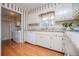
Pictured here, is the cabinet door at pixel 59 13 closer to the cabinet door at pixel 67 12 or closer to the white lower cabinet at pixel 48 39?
the cabinet door at pixel 67 12

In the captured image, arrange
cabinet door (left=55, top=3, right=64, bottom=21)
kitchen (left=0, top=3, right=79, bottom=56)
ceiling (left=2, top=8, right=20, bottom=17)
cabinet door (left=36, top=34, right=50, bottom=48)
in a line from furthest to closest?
cabinet door (left=36, top=34, right=50, bottom=48) < cabinet door (left=55, top=3, right=64, bottom=21) < kitchen (left=0, top=3, right=79, bottom=56) < ceiling (left=2, top=8, right=20, bottom=17)

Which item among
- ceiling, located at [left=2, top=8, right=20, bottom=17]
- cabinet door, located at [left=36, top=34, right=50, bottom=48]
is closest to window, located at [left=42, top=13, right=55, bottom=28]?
cabinet door, located at [left=36, top=34, right=50, bottom=48]

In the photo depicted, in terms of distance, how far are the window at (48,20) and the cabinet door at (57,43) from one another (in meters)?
0.31

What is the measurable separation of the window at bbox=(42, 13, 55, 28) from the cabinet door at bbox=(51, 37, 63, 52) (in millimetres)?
313

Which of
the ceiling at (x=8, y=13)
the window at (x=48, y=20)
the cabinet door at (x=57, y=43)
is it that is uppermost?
the ceiling at (x=8, y=13)

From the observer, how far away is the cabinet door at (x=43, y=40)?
1.73m

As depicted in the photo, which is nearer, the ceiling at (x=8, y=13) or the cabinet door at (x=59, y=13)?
the ceiling at (x=8, y=13)

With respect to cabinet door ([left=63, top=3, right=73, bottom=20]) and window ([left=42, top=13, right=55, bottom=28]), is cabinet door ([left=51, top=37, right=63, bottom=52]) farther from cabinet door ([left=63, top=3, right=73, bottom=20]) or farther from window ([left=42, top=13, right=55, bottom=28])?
cabinet door ([left=63, top=3, right=73, bottom=20])

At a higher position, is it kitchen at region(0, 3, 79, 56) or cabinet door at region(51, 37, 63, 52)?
kitchen at region(0, 3, 79, 56)

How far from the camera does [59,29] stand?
4.99ft

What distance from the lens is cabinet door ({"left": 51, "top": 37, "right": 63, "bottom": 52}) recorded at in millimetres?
1471

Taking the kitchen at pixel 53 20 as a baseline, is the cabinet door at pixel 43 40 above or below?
below

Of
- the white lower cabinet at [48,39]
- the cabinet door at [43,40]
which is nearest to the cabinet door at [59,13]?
the white lower cabinet at [48,39]

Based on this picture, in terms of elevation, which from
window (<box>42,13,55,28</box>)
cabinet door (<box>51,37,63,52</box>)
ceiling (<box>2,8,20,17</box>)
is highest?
ceiling (<box>2,8,20,17</box>)
